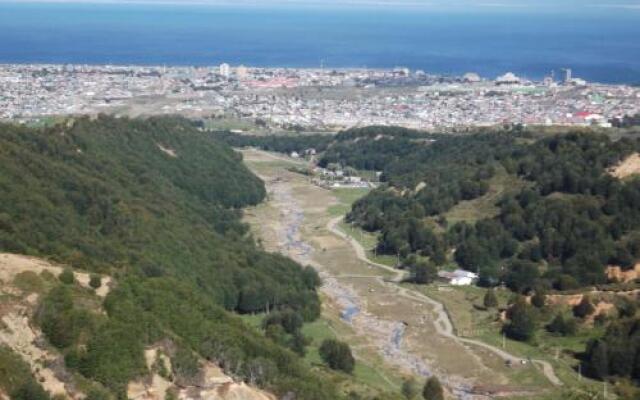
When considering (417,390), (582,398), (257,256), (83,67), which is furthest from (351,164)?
(83,67)

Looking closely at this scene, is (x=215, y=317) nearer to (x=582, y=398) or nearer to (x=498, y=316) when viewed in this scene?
(x=582, y=398)

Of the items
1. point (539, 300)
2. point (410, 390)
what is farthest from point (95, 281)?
point (539, 300)

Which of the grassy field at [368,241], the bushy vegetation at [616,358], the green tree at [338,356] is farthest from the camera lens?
the grassy field at [368,241]

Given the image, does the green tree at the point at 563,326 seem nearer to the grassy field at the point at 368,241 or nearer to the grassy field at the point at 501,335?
the grassy field at the point at 501,335

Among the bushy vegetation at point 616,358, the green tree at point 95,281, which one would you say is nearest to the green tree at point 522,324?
the bushy vegetation at point 616,358

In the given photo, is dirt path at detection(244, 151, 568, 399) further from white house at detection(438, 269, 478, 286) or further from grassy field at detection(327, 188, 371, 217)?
white house at detection(438, 269, 478, 286)

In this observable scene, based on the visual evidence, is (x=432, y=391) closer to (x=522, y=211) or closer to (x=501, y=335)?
(x=501, y=335)
